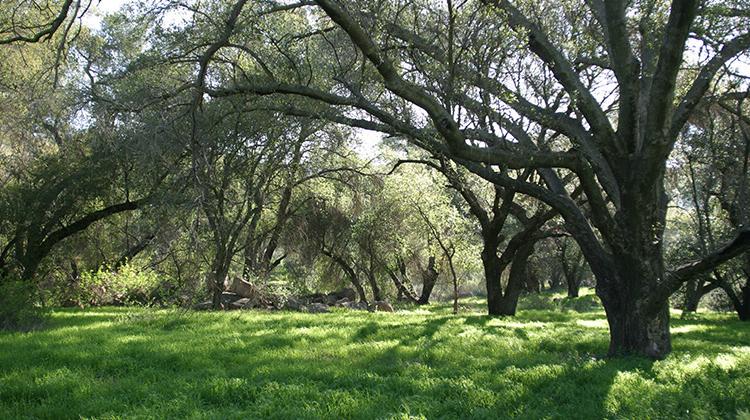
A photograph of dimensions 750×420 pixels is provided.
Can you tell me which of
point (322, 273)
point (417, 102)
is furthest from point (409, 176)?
point (417, 102)

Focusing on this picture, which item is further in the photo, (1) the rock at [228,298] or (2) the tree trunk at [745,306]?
(2) the tree trunk at [745,306]

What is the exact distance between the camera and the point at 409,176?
2344 centimetres

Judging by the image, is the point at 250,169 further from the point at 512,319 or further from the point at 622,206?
the point at 622,206

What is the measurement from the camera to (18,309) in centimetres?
1060

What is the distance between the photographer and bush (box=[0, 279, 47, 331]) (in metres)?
10.4

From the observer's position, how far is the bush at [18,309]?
10430 mm

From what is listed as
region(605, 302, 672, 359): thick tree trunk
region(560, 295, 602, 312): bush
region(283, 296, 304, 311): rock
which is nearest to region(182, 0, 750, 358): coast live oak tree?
region(605, 302, 672, 359): thick tree trunk

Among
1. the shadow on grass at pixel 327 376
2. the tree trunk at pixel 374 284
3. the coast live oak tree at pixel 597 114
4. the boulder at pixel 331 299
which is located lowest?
the shadow on grass at pixel 327 376

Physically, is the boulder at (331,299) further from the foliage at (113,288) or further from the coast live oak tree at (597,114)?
the coast live oak tree at (597,114)

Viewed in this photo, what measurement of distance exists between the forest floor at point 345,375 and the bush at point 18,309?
0.43m

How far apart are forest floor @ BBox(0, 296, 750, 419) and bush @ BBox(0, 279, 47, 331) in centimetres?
43

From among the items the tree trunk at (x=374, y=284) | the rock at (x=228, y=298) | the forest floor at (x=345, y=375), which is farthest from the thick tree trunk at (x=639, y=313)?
the tree trunk at (x=374, y=284)

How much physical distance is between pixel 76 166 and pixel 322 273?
15254 mm

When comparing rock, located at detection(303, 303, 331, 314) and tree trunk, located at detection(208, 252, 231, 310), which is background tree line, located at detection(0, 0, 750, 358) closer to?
tree trunk, located at detection(208, 252, 231, 310)
